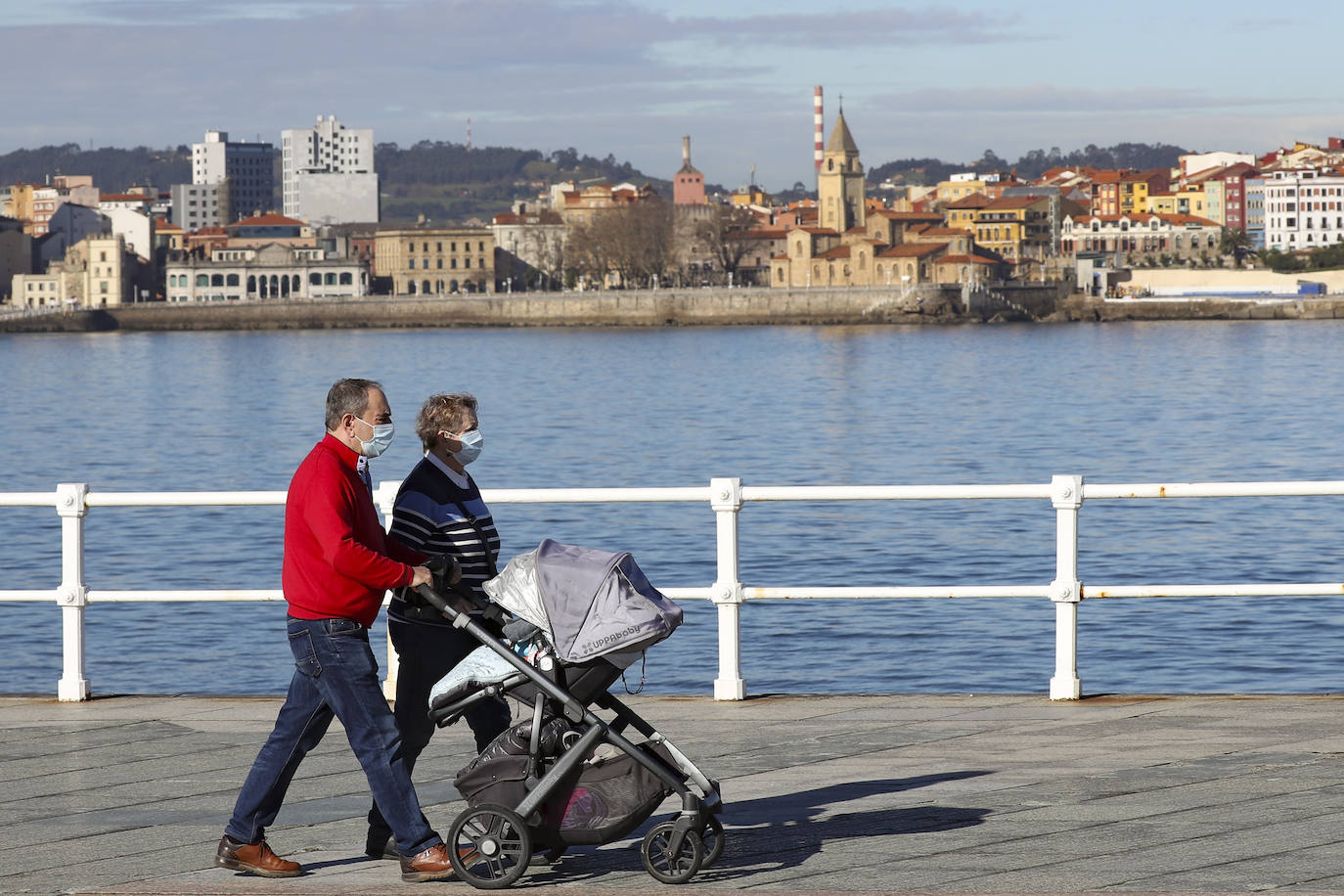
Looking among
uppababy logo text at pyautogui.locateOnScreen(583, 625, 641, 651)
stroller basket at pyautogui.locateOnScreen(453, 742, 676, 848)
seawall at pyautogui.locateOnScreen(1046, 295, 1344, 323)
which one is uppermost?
seawall at pyautogui.locateOnScreen(1046, 295, 1344, 323)

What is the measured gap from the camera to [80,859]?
5230 mm

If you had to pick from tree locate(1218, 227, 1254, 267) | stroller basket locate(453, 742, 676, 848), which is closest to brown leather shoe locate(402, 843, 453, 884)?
stroller basket locate(453, 742, 676, 848)

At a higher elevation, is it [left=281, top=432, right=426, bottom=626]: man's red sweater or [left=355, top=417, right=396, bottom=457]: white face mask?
[left=355, top=417, right=396, bottom=457]: white face mask

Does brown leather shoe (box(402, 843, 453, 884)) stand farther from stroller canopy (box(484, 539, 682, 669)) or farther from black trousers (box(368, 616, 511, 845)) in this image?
stroller canopy (box(484, 539, 682, 669))

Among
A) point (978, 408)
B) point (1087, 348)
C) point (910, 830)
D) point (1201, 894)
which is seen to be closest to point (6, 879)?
point (910, 830)

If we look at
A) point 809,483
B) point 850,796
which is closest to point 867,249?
point 809,483

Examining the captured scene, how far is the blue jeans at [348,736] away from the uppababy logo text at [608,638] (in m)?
0.61

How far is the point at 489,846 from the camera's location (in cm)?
491

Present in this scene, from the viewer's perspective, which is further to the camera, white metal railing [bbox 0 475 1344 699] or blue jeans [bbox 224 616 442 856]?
white metal railing [bbox 0 475 1344 699]

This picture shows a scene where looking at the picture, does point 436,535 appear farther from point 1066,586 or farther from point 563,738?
point 1066,586

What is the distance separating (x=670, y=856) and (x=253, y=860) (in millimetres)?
1130

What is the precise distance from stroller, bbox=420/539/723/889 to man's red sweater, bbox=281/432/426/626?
0.19 metres

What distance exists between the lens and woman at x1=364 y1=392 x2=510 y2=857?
533 cm

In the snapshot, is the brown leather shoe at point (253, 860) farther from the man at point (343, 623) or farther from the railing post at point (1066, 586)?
the railing post at point (1066, 586)
